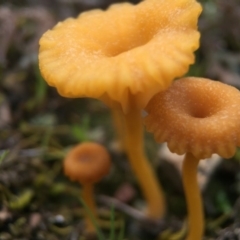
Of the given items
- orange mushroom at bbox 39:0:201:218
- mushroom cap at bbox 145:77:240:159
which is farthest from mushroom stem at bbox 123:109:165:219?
mushroom cap at bbox 145:77:240:159

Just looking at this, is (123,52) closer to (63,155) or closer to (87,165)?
(87,165)

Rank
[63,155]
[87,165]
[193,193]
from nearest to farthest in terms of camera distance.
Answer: [193,193] < [87,165] < [63,155]

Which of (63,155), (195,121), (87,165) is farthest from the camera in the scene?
(63,155)

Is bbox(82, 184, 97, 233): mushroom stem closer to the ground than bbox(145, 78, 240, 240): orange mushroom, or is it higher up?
closer to the ground

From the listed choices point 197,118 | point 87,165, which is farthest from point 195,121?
point 87,165

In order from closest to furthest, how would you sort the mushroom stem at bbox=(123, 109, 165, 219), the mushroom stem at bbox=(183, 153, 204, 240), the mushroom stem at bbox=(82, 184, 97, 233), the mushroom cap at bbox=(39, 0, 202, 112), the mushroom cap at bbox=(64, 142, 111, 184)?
1. the mushroom cap at bbox=(39, 0, 202, 112)
2. the mushroom stem at bbox=(183, 153, 204, 240)
3. the mushroom stem at bbox=(123, 109, 165, 219)
4. the mushroom cap at bbox=(64, 142, 111, 184)
5. the mushroom stem at bbox=(82, 184, 97, 233)

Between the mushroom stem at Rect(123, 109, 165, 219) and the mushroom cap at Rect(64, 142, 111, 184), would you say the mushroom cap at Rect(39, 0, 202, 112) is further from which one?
the mushroom cap at Rect(64, 142, 111, 184)
